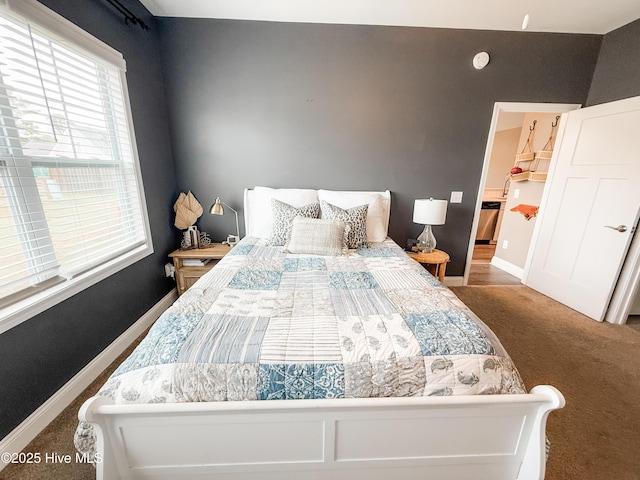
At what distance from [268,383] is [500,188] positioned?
19.0ft

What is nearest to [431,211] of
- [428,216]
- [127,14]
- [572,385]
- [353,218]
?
[428,216]

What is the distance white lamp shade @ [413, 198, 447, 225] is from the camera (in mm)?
2461

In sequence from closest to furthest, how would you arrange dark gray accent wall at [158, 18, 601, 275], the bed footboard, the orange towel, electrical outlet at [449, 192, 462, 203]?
the bed footboard < dark gray accent wall at [158, 18, 601, 275] < electrical outlet at [449, 192, 462, 203] < the orange towel

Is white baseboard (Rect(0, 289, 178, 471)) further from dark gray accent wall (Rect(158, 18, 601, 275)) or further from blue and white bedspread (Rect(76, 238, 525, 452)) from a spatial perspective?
dark gray accent wall (Rect(158, 18, 601, 275))

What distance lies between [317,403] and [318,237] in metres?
1.28

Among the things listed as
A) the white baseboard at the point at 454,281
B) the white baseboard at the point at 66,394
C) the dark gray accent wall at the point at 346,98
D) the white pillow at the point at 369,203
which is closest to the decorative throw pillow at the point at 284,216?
the white pillow at the point at 369,203

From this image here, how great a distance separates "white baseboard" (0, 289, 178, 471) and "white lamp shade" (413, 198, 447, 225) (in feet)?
8.71

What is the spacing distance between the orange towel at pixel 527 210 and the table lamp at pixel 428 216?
5.25ft

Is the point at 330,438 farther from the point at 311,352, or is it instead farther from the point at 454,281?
the point at 454,281

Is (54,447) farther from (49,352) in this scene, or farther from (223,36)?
(223,36)

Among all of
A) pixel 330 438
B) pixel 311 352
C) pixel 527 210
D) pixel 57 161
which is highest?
pixel 57 161

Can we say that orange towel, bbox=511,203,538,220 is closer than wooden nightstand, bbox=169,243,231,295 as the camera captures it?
No

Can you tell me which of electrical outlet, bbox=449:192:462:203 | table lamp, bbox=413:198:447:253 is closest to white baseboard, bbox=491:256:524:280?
electrical outlet, bbox=449:192:462:203

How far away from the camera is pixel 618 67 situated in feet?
7.64
